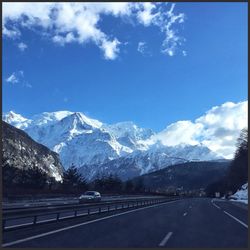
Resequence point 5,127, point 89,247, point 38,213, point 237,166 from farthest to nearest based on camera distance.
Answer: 1. point 5,127
2. point 237,166
3. point 38,213
4. point 89,247

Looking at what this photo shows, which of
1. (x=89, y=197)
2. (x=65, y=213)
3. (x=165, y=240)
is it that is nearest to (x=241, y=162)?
(x=89, y=197)

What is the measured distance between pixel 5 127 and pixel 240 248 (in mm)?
186188

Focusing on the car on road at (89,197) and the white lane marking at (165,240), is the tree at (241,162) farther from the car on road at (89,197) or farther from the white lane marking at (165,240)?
the white lane marking at (165,240)

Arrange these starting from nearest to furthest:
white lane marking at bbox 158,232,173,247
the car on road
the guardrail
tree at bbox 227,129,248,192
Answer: white lane marking at bbox 158,232,173,247, the guardrail, the car on road, tree at bbox 227,129,248,192

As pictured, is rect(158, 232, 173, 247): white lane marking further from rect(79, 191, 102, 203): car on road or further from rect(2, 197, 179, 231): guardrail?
rect(79, 191, 102, 203): car on road

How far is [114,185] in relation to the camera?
148000 mm

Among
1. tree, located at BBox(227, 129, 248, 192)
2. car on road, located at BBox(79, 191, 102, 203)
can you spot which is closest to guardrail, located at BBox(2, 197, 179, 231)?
car on road, located at BBox(79, 191, 102, 203)

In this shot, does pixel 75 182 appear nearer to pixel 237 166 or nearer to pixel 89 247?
pixel 237 166

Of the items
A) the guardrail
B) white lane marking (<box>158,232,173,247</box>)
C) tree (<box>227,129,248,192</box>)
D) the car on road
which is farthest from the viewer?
tree (<box>227,129,248,192</box>)

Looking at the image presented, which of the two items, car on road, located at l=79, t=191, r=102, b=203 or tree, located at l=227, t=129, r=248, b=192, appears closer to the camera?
car on road, located at l=79, t=191, r=102, b=203

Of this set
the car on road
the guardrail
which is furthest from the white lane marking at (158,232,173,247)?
the car on road

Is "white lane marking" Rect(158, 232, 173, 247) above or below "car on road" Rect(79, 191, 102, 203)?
above

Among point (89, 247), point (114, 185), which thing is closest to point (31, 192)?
point (89, 247)

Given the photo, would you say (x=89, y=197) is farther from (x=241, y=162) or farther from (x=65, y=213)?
(x=241, y=162)
